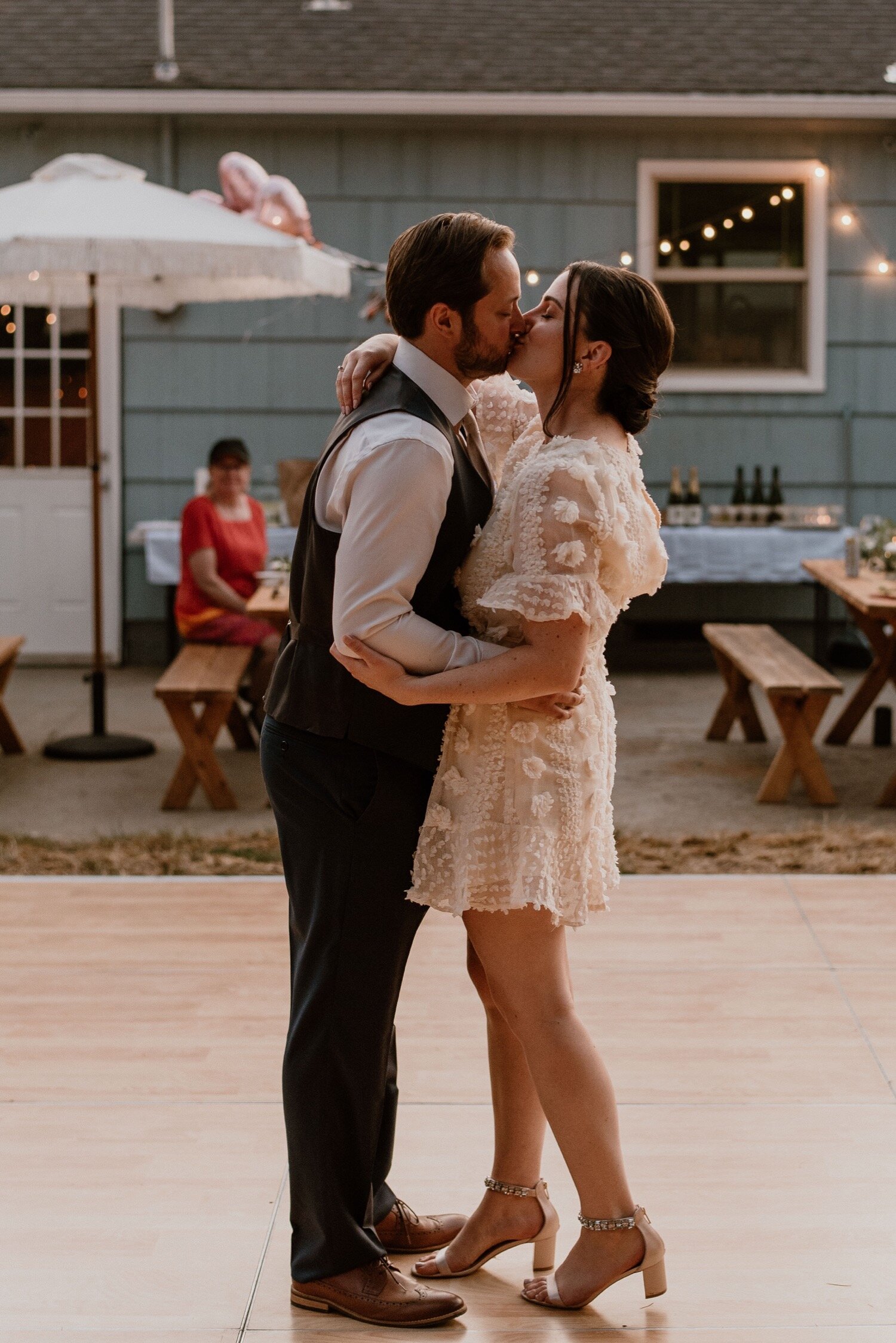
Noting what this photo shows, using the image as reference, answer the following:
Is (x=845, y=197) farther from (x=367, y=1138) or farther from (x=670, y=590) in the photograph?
(x=367, y=1138)

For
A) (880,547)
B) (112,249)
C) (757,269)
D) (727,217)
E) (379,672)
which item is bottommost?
(379,672)

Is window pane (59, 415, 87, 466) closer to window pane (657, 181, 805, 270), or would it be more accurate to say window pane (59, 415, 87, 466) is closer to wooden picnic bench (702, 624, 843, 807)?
window pane (657, 181, 805, 270)

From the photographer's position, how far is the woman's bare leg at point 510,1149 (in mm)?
2523

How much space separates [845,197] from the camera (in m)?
9.70

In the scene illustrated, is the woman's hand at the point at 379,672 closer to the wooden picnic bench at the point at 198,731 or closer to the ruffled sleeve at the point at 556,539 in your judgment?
the ruffled sleeve at the point at 556,539

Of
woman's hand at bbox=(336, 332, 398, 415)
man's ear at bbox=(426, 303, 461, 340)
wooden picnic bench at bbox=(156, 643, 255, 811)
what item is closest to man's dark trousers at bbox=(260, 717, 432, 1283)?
woman's hand at bbox=(336, 332, 398, 415)

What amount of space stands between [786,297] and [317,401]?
9.93ft

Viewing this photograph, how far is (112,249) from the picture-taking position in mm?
6246

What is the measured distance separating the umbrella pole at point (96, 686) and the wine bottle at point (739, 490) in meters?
4.11

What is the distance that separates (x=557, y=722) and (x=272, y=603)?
13.4 feet

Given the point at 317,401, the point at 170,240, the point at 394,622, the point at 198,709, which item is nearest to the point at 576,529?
the point at 394,622

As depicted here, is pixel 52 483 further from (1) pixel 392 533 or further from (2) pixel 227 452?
(1) pixel 392 533

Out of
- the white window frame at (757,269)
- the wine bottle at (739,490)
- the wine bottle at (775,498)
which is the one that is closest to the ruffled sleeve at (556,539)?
the wine bottle at (775,498)

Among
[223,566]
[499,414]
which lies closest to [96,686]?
[223,566]
